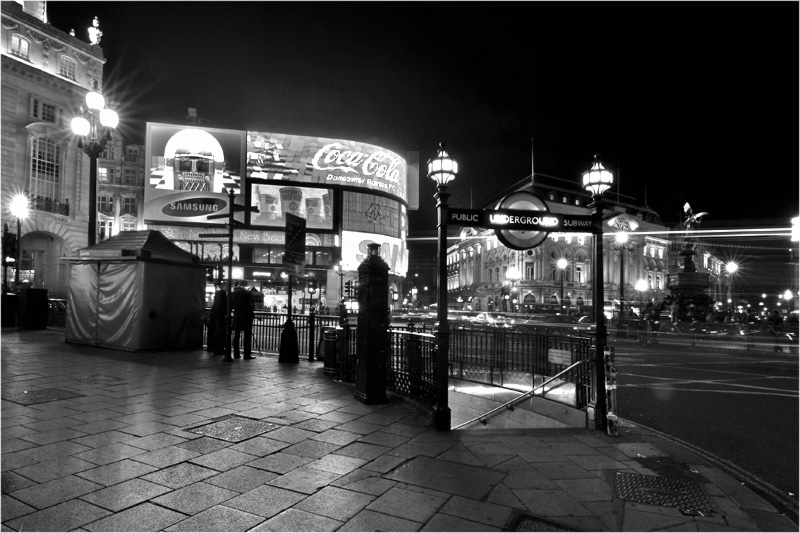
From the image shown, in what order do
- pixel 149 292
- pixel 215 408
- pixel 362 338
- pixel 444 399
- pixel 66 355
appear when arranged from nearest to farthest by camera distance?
pixel 444 399 < pixel 215 408 < pixel 362 338 < pixel 66 355 < pixel 149 292

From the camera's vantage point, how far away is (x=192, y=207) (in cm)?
5291

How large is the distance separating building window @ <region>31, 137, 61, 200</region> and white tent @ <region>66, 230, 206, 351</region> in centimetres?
3265

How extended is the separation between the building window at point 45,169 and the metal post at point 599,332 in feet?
149

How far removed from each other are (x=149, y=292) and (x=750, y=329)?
27932 mm

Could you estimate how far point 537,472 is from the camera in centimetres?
489

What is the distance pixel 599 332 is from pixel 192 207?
52.7 metres

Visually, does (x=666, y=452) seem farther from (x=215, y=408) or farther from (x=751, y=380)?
(x=751, y=380)

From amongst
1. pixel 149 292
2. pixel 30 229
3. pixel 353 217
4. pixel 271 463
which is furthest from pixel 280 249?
pixel 271 463

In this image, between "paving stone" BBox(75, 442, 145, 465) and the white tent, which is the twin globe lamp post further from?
the white tent

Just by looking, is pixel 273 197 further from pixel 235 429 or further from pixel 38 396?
pixel 235 429

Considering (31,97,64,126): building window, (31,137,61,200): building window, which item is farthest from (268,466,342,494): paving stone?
(31,97,64,126): building window

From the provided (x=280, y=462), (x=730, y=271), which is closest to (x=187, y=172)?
(x=280, y=462)

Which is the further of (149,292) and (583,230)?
(149,292)

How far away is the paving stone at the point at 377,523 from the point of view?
11.8 ft
